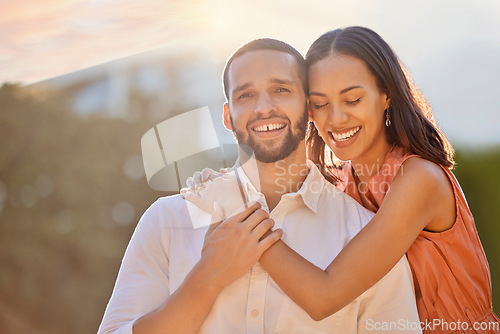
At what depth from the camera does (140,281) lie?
2045 millimetres

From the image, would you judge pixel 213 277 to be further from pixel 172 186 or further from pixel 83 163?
pixel 83 163

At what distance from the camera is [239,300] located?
2.04 metres

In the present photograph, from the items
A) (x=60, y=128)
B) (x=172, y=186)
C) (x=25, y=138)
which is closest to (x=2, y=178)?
(x=25, y=138)

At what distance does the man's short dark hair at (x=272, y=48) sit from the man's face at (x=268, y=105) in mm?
31

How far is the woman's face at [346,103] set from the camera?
7.80ft

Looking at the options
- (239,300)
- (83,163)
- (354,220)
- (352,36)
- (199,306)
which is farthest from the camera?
(83,163)

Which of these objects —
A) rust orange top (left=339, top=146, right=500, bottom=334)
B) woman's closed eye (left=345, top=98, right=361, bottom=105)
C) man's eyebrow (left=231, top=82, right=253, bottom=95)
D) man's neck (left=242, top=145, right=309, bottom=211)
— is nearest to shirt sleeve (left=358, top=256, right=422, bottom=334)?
rust orange top (left=339, top=146, right=500, bottom=334)

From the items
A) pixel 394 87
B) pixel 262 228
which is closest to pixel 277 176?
pixel 262 228

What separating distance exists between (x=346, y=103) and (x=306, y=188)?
0.46 m

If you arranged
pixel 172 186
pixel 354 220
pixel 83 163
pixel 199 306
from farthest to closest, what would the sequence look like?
pixel 83 163 → pixel 172 186 → pixel 354 220 → pixel 199 306

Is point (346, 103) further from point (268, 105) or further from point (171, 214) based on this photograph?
point (171, 214)

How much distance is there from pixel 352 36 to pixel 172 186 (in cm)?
124

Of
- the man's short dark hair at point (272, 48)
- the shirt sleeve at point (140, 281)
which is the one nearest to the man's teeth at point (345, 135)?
the man's short dark hair at point (272, 48)

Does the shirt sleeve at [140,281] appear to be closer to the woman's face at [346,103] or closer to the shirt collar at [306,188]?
the shirt collar at [306,188]
